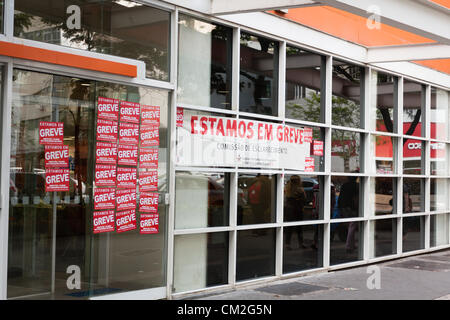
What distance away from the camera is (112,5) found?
23.5 feet

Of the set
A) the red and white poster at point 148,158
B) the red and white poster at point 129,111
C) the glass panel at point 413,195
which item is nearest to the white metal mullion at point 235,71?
the red and white poster at point 148,158

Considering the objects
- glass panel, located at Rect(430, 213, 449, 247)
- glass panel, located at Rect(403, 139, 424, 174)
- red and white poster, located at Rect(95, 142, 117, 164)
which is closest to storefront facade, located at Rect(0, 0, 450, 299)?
red and white poster, located at Rect(95, 142, 117, 164)

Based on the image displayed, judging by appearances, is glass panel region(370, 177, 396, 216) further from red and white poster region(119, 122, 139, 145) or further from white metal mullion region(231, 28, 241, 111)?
red and white poster region(119, 122, 139, 145)

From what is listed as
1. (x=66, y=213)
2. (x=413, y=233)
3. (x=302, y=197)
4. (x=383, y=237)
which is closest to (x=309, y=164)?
(x=302, y=197)

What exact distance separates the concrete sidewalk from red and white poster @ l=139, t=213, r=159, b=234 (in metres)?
1.05

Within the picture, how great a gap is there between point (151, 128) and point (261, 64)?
97.7 inches

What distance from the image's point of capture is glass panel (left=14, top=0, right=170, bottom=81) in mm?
6344

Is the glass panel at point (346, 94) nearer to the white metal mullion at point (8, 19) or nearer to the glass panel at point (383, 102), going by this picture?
the glass panel at point (383, 102)

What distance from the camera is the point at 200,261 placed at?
8.23 metres

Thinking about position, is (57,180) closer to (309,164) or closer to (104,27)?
(104,27)

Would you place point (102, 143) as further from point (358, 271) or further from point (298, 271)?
point (358, 271)

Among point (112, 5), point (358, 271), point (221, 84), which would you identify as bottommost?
point (358, 271)
